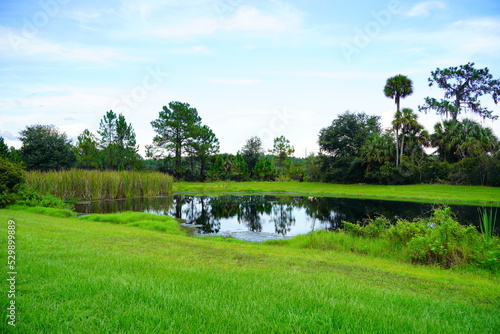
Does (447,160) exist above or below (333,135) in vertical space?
below

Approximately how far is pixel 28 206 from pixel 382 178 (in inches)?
1701

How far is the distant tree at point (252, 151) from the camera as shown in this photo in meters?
71.6

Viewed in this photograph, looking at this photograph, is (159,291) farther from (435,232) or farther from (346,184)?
(346,184)

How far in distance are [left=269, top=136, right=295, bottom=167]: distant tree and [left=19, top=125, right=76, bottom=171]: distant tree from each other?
4048cm

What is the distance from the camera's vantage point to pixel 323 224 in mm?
18734

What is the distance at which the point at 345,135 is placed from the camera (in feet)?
180

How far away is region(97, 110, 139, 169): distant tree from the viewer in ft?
179

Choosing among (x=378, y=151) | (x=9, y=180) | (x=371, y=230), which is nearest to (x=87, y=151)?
(x=9, y=180)

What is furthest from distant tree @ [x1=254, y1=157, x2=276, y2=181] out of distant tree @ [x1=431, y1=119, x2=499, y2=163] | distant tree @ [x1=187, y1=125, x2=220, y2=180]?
distant tree @ [x1=431, y1=119, x2=499, y2=163]

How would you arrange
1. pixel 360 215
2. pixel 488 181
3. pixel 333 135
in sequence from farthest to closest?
pixel 333 135 → pixel 488 181 → pixel 360 215

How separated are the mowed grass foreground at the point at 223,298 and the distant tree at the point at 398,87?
1882 inches

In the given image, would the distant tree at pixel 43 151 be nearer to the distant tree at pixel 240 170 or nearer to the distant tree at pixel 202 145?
the distant tree at pixel 202 145

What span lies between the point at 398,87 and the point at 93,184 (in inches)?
1700

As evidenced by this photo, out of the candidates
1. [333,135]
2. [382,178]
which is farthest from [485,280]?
[333,135]
